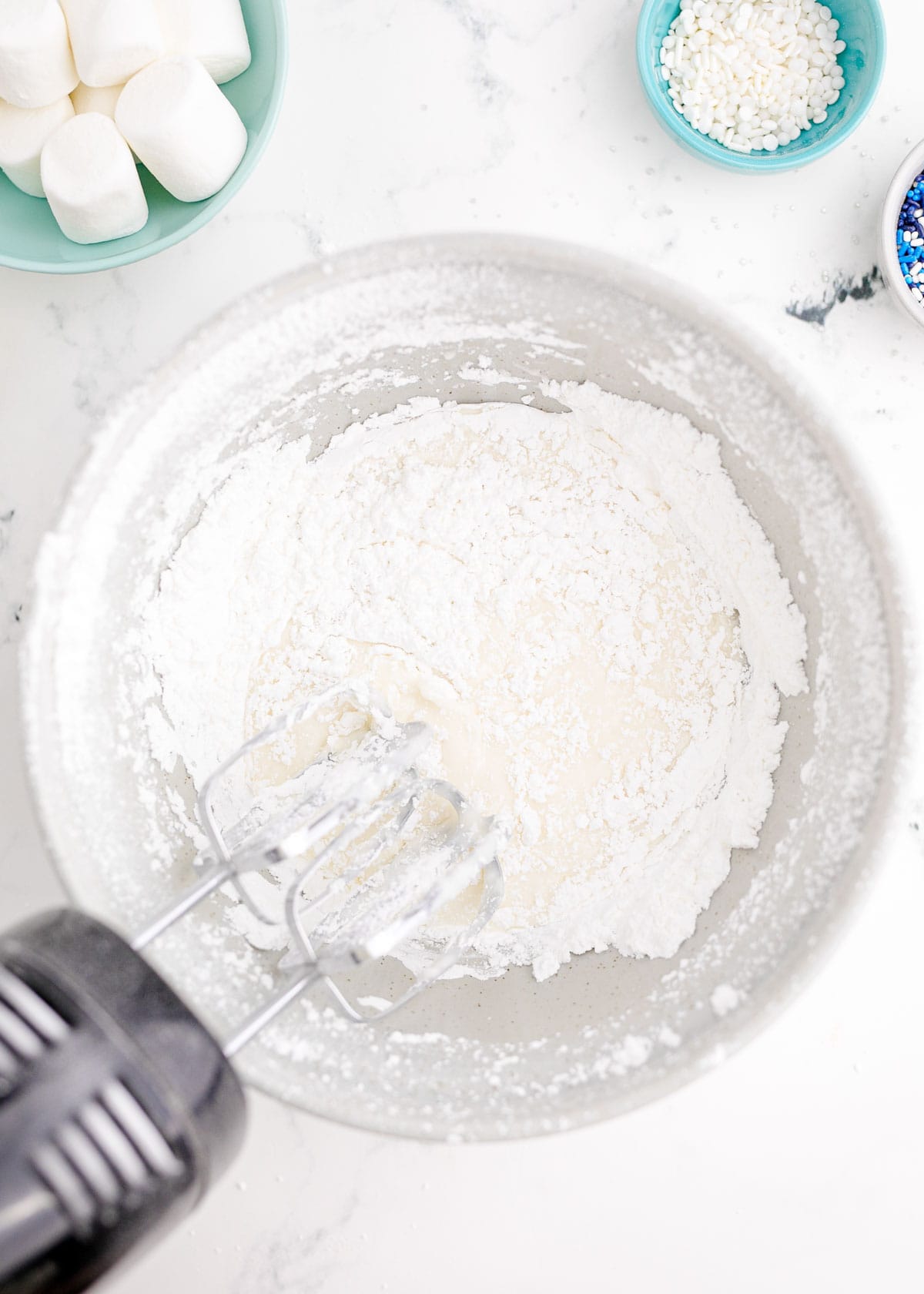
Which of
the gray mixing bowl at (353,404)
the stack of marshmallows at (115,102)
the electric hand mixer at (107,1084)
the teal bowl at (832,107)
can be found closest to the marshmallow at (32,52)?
the stack of marshmallows at (115,102)

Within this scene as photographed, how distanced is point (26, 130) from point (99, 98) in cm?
8

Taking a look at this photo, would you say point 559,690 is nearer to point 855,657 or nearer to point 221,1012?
point 855,657

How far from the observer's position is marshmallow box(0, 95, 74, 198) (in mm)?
933

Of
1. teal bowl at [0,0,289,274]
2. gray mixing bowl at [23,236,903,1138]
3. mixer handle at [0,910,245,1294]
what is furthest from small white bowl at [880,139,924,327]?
mixer handle at [0,910,245,1294]

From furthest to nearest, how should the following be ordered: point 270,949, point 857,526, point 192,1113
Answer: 1. point 270,949
2. point 857,526
3. point 192,1113

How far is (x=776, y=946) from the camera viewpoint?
83 centimetres

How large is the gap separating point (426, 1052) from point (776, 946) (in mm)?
334

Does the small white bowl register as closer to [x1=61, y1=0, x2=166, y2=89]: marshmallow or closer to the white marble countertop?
the white marble countertop

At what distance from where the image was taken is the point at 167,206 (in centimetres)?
98

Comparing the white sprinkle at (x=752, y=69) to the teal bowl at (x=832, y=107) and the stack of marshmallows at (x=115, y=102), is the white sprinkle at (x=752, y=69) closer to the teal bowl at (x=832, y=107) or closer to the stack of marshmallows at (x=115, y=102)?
the teal bowl at (x=832, y=107)

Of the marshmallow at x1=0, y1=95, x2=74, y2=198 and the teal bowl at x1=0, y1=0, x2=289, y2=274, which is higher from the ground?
the marshmallow at x1=0, y1=95, x2=74, y2=198

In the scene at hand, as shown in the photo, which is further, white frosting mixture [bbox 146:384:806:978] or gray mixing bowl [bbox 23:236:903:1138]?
white frosting mixture [bbox 146:384:806:978]

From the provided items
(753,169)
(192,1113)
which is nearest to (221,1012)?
(192,1113)

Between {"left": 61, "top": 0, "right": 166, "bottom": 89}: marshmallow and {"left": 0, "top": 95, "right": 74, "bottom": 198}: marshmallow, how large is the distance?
5 cm
